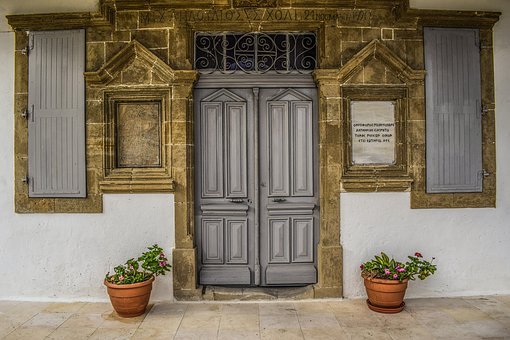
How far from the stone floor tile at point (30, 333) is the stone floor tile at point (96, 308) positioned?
504 millimetres

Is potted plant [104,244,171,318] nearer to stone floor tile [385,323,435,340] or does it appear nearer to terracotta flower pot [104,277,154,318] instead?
terracotta flower pot [104,277,154,318]

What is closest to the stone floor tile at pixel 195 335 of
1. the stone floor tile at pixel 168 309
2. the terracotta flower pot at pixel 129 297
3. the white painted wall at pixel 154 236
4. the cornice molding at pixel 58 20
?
the stone floor tile at pixel 168 309

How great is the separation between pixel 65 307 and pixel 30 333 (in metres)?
0.70

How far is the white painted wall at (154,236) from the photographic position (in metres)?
4.97

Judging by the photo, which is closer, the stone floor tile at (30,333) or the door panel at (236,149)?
the stone floor tile at (30,333)

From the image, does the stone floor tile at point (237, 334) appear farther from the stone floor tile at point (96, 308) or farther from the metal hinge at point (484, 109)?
the metal hinge at point (484, 109)

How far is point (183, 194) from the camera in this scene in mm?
4965

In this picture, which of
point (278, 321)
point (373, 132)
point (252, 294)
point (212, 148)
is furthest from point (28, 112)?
point (373, 132)

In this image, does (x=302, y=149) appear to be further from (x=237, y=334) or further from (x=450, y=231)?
(x=237, y=334)

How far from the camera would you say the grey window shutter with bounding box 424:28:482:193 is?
505 cm

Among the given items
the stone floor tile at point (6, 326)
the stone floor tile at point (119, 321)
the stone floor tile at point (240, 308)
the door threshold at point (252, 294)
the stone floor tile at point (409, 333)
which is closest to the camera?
the stone floor tile at point (409, 333)

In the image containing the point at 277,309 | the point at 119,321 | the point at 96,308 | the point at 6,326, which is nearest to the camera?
the point at 6,326

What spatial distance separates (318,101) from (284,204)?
137 centimetres

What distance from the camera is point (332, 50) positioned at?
500 centimetres
